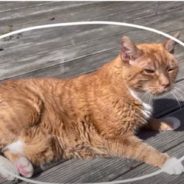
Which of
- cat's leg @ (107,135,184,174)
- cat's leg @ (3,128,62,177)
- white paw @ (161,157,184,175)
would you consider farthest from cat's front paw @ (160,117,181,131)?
cat's leg @ (3,128,62,177)

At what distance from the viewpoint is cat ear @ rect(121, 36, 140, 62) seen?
2.46m

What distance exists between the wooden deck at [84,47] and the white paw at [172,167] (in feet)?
0.10

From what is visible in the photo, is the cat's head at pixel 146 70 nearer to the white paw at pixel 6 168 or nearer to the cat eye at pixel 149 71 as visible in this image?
the cat eye at pixel 149 71

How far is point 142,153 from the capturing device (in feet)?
8.33

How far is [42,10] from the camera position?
16.3 ft


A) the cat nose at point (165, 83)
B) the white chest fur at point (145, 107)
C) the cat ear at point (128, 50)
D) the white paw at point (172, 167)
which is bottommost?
the white paw at point (172, 167)

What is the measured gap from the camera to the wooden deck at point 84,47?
98.0 inches

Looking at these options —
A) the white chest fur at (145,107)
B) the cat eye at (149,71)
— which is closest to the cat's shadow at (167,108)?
the white chest fur at (145,107)

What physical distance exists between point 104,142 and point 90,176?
0.24 m

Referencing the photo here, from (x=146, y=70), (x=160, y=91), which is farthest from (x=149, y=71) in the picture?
(x=160, y=91)

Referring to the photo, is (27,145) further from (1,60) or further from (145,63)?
(1,60)

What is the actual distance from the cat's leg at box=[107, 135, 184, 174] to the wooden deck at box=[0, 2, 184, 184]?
4 centimetres

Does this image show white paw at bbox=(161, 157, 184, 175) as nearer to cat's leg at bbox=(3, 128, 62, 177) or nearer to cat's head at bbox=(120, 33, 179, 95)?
cat's head at bbox=(120, 33, 179, 95)

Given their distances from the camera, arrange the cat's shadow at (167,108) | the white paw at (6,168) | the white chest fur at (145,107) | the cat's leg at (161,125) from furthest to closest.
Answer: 1. the cat's shadow at (167,108)
2. the cat's leg at (161,125)
3. the white chest fur at (145,107)
4. the white paw at (6,168)
